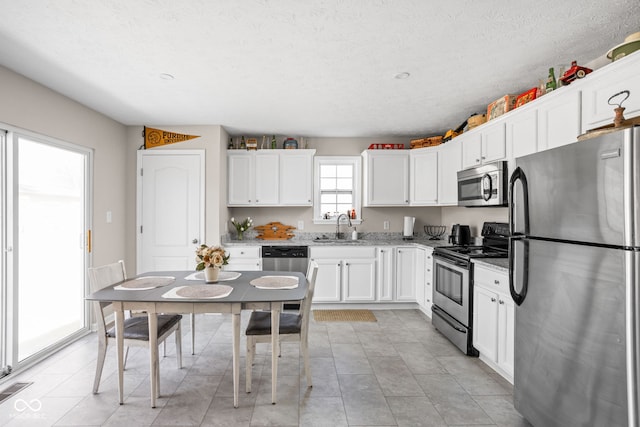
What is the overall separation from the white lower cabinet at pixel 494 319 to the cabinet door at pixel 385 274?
1.49 metres

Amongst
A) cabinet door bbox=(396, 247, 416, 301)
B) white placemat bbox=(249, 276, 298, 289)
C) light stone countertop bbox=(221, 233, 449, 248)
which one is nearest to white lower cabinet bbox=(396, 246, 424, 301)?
cabinet door bbox=(396, 247, 416, 301)

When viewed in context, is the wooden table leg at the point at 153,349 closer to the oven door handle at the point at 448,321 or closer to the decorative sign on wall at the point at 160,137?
the oven door handle at the point at 448,321

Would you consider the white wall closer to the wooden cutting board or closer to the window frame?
the wooden cutting board

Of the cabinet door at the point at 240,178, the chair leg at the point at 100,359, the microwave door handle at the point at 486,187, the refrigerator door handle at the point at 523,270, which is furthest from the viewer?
the cabinet door at the point at 240,178

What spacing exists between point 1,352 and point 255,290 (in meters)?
2.14

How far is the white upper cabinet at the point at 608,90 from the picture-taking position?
181cm

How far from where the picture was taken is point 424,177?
4477mm

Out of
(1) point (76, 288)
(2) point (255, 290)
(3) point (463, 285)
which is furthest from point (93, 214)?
(3) point (463, 285)

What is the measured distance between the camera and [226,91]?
305 cm

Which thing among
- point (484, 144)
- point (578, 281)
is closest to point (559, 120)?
point (484, 144)

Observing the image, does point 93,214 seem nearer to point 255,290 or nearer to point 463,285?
point 255,290

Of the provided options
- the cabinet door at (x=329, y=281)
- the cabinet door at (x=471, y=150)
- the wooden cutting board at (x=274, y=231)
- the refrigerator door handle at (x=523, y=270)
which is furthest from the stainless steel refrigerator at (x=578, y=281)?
the wooden cutting board at (x=274, y=231)

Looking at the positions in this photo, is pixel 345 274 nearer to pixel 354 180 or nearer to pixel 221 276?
pixel 354 180

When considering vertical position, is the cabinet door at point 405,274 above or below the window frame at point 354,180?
below
